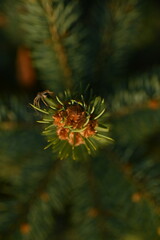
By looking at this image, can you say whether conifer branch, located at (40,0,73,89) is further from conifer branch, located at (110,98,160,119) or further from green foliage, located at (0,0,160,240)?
conifer branch, located at (110,98,160,119)

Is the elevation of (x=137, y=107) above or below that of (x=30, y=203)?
above

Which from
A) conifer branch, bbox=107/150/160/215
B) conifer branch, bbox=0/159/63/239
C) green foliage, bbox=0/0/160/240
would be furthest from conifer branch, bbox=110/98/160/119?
conifer branch, bbox=0/159/63/239

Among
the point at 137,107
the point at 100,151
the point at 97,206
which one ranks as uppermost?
the point at 137,107

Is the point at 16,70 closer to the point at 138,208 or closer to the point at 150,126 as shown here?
the point at 150,126

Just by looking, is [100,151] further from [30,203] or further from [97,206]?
[30,203]

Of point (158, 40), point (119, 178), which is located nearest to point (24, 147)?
point (119, 178)

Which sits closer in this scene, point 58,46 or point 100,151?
point 58,46

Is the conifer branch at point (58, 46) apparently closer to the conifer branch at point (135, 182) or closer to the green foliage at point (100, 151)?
Answer: the green foliage at point (100, 151)

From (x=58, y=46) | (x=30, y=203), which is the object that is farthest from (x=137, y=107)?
(x=30, y=203)
